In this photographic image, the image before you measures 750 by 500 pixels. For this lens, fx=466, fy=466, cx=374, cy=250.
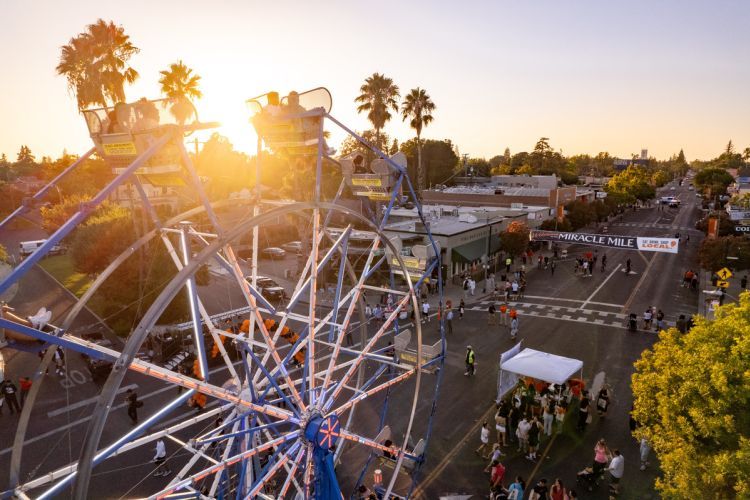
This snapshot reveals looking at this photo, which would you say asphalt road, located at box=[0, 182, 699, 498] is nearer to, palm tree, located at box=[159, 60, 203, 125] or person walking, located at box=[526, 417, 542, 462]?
person walking, located at box=[526, 417, 542, 462]

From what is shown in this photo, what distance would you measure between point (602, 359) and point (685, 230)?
177 ft

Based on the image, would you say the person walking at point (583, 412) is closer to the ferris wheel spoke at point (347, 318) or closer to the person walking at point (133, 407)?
the ferris wheel spoke at point (347, 318)

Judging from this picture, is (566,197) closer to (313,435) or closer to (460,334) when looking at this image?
(460,334)

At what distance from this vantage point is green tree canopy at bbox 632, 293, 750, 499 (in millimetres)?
9211

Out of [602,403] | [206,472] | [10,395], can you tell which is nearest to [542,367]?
[602,403]

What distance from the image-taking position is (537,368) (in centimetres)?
1625

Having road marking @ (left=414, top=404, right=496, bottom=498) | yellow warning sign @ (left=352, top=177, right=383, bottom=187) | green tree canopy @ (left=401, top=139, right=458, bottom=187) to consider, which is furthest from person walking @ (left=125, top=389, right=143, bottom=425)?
green tree canopy @ (left=401, top=139, right=458, bottom=187)

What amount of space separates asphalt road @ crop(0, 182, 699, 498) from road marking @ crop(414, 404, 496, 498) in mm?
32

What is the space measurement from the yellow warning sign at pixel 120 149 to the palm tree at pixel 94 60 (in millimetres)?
22341

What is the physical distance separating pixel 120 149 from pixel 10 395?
1511 cm

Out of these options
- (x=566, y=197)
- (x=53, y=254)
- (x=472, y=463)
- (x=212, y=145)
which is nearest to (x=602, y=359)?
(x=472, y=463)

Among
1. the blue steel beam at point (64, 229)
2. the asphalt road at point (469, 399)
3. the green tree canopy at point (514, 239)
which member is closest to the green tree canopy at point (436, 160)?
the green tree canopy at point (514, 239)

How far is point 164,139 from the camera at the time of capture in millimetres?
7141

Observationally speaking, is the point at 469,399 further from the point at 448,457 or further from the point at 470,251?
the point at 470,251
